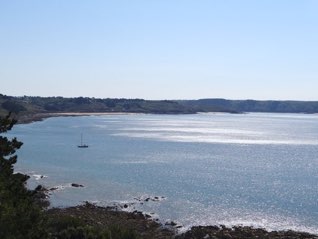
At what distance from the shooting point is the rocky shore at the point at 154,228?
31047 millimetres

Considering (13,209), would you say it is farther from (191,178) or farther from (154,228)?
(191,178)

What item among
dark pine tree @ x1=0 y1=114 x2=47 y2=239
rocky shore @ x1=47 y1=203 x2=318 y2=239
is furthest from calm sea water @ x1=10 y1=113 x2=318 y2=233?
dark pine tree @ x1=0 y1=114 x2=47 y2=239

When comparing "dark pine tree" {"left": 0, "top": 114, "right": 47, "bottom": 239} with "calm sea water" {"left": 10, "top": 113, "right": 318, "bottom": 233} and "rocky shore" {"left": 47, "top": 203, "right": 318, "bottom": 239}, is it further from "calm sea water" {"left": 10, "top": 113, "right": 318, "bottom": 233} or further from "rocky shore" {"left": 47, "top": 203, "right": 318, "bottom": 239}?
"calm sea water" {"left": 10, "top": 113, "right": 318, "bottom": 233}

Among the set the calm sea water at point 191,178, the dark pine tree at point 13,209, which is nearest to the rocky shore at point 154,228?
the calm sea water at point 191,178

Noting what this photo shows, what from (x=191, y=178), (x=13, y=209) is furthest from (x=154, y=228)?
(x=191, y=178)

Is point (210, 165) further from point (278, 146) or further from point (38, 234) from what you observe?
point (38, 234)

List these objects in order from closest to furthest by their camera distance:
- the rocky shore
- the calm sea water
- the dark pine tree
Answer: the dark pine tree < the rocky shore < the calm sea water

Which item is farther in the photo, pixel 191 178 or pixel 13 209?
pixel 191 178

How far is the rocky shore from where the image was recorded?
1222 inches

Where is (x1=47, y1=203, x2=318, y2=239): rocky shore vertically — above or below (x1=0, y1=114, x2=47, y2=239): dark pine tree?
below

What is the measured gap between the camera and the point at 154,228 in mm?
32562

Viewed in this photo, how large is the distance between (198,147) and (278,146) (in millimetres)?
16410

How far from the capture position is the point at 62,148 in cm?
8194

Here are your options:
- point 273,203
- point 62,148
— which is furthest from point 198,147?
point 273,203
